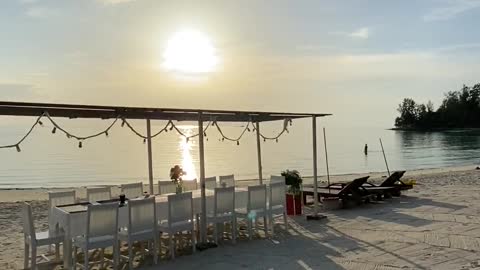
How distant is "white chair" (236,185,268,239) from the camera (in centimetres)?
848

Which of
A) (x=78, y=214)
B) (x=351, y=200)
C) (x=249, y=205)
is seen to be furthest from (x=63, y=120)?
(x=351, y=200)

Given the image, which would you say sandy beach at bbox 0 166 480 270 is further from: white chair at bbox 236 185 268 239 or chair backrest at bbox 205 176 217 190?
chair backrest at bbox 205 176 217 190

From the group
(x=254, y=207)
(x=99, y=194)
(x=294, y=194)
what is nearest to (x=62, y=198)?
(x=99, y=194)

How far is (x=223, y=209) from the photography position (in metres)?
8.30

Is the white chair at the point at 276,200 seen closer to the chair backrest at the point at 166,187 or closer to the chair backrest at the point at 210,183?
the chair backrest at the point at 210,183

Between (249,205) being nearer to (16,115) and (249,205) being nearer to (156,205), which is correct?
(156,205)

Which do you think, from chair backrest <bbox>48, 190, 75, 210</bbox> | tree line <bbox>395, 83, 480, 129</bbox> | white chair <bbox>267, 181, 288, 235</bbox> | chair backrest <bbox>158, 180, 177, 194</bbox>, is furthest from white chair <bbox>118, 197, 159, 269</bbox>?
tree line <bbox>395, 83, 480, 129</bbox>

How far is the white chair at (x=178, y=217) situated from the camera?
732 centimetres

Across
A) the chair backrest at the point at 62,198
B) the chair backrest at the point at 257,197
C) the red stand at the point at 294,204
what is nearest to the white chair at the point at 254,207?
the chair backrest at the point at 257,197

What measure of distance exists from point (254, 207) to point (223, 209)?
63cm

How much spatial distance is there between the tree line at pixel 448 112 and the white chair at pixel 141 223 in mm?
112313

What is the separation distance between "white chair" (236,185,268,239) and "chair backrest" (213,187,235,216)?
28 centimetres

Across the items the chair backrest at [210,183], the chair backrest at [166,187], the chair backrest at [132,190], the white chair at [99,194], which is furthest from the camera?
the chair backrest at [210,183]

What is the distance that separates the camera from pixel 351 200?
12000 millimetres
